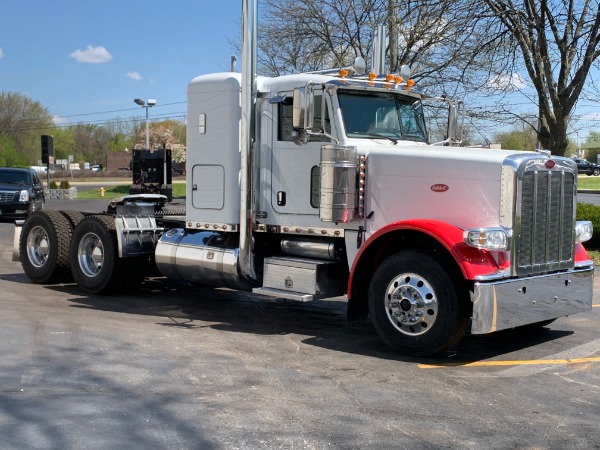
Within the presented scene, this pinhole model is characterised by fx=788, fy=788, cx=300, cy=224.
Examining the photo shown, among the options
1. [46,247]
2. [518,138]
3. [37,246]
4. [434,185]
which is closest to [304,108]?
[434,185]

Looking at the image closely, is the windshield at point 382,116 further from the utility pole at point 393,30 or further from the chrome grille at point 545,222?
the utility pole at point 393,30

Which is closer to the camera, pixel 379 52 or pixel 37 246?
pixel 379 52

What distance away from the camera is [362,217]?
8133 millimetres

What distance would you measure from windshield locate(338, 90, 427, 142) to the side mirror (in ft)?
1.59

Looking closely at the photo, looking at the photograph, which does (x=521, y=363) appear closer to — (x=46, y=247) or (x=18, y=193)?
(x=46, y=247)

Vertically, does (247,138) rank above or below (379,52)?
below

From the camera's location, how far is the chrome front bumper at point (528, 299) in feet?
22.8

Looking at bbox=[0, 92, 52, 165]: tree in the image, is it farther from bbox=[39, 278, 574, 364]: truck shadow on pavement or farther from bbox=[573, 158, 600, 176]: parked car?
bbox=[39, 278, 574, 364]: truck shadow on pavement

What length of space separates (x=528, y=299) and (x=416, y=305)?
1.04 meters

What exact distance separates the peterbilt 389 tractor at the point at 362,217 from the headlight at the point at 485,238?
2 cm

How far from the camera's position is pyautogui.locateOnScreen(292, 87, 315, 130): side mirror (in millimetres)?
8039

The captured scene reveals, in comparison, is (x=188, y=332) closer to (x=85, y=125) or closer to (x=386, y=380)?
(x=386, y=380)

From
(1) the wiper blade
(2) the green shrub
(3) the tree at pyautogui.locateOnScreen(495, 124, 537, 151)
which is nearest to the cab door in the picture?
(1) the wiper blade

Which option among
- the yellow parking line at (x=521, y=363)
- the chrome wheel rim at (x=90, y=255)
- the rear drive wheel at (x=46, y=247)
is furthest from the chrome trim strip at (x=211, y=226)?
the yellow parking line at (x=521, y=363)
